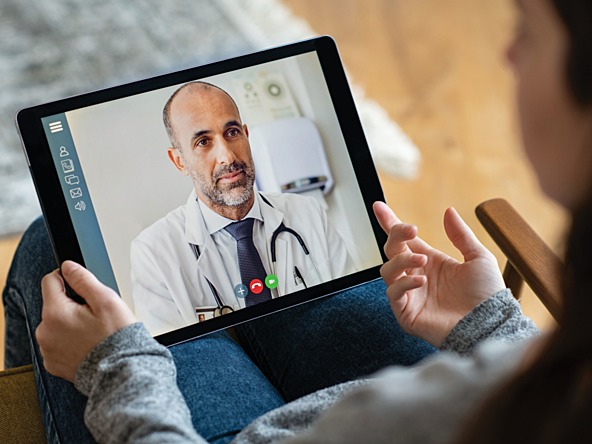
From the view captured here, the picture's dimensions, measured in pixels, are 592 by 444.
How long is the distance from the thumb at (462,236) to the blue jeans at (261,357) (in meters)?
0.11

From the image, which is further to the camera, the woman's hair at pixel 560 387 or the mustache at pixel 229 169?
the mustache at pixel 229 169

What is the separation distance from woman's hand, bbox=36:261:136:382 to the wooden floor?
0.81 meters

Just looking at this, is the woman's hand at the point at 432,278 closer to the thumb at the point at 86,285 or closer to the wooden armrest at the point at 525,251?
the wooden armrest at the point at 525,251

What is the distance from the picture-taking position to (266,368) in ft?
2.94

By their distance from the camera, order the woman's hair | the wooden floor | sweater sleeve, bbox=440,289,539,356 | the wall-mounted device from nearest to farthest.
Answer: the woman's hair, sweater sleeve, bbox=440,289,539,356, the wall-mounted device, the wooden floor

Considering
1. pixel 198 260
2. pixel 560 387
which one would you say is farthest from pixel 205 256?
pixel 560 387

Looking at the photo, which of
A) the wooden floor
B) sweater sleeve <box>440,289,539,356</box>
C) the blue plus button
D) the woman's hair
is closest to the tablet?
the blue plus button

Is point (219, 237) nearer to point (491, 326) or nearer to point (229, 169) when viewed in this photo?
point (229, 169)

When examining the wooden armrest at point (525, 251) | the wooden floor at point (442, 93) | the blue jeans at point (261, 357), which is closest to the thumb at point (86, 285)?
the blue jeans at point (261, 357)

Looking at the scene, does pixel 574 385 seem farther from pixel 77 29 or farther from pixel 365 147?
pixel 77 29

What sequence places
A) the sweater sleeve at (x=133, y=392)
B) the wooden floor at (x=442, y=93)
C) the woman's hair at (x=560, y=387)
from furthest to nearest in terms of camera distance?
the wooden floor at (x=442, y=93) → the sweater sleeve at (x=133, y=392) → the woman's hair at (x=560, y=387)

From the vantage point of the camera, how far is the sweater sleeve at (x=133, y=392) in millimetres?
617

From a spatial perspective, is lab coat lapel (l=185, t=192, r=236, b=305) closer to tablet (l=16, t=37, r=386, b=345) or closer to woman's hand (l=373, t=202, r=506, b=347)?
tablet (l=16, t=37, r=386, b=345)

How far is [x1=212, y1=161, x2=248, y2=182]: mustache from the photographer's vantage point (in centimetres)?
82
